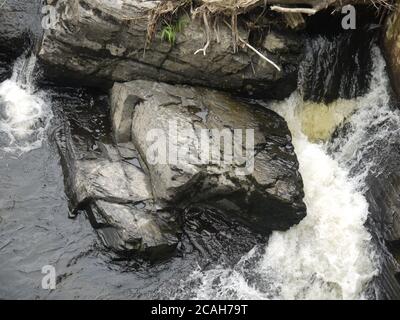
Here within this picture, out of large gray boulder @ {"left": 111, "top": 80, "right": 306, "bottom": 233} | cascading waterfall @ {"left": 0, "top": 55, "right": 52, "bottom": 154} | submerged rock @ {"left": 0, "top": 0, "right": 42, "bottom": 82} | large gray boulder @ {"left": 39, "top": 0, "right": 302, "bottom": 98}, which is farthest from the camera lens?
submerged rock @ {"left": 0, "top": 0, "right": 42, "bottom": 82}

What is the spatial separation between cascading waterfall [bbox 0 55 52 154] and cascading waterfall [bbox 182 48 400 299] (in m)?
3.10

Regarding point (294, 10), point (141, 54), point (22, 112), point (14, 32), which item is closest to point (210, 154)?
point (141, 54)

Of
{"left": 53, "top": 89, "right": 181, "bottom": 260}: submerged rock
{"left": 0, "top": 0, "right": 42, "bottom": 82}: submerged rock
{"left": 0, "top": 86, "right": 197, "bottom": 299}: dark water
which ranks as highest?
{"left": 0, "top": 0, "right": 42, "bottom": 82}: submerged rock

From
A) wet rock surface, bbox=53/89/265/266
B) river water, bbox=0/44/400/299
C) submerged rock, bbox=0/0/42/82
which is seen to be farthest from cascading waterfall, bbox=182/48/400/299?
submerged rock, bbox=0/0/42/82

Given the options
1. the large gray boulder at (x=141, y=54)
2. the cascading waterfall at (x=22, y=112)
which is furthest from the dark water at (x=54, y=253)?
the large gray boulder at (x=141, y=54)

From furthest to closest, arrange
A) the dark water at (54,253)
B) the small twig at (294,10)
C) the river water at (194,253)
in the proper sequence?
the small twig at (294,10), the river water at (194,253), the dark water at (54,253)

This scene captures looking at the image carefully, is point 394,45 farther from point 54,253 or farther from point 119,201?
point 54,253

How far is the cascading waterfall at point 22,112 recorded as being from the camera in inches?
293

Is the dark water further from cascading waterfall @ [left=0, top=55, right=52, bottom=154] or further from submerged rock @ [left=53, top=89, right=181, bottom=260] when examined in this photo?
cascading waterfall @ [left=0, top=55, right=52, bottom=154]

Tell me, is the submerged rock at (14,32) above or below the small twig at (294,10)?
below

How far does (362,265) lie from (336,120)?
2.17 meters

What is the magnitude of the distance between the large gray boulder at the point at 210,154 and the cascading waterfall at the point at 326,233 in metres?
0.34

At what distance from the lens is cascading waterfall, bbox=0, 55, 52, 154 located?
7430mm

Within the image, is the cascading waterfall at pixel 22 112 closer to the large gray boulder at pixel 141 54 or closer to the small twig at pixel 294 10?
the large gray boulder at pixel 141 54
